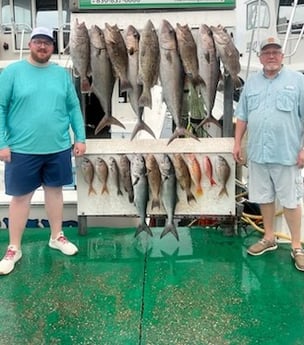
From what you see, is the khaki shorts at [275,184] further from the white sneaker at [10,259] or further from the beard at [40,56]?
the white sneaker at [10,259]

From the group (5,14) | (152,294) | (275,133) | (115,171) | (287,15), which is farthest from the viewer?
(5,14)

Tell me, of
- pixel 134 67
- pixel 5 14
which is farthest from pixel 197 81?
pixel 5 14

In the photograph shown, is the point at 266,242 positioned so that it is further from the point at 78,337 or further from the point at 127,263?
the point at 78,337

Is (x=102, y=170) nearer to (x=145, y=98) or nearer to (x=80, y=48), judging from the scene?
(x=145, y=98)

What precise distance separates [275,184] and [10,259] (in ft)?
6.53

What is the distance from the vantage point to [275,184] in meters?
3.46

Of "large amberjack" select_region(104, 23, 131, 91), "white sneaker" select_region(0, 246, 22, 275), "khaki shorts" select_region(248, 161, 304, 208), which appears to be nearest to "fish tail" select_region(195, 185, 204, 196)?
"khaki shorts" select_region(248, 161, 304, 208)

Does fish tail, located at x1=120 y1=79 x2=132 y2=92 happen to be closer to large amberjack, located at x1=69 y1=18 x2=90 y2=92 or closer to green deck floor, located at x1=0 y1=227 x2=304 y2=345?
→ large amberjack, located at x1=69 y1=18 x2=90 y2=92

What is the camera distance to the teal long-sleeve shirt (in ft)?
10.4

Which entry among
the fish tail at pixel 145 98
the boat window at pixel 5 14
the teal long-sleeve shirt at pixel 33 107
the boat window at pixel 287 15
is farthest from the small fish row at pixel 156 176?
the boat window at pixel 5 14

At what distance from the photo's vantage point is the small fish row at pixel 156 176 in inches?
145

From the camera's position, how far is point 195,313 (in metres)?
2.83

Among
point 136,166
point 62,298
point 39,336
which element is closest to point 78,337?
point 39,336

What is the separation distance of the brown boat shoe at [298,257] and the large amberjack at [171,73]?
1.21m
